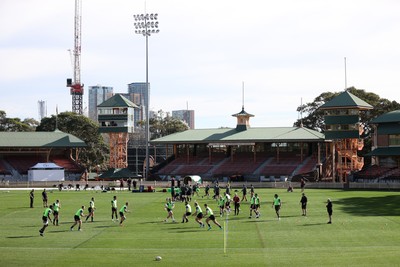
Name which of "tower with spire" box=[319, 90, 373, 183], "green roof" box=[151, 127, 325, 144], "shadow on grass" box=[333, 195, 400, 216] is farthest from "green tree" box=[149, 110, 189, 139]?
"shadow on grass" box=[333, 195, 400, 216]

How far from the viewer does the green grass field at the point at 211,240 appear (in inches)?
1102

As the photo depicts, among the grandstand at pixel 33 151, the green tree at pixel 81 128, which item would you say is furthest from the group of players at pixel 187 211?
the green tree at pixel 81 128

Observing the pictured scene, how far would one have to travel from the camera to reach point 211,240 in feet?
111

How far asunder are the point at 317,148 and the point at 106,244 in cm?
7135

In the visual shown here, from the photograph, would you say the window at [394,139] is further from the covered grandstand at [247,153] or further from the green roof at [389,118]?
the covered grandstand at [247,153]

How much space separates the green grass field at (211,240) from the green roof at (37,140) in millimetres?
54484

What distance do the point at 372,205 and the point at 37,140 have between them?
66.2 m

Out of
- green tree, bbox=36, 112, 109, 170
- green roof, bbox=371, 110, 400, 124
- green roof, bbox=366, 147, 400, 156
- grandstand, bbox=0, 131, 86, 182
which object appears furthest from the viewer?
green tree, bbox=36, 112, 109, 170

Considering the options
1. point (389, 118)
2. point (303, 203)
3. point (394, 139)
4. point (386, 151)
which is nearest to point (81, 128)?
point (389, 118)

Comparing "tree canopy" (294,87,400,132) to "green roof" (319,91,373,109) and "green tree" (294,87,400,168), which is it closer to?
"green tree" (294,87,400,168)

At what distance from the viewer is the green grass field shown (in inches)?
1102

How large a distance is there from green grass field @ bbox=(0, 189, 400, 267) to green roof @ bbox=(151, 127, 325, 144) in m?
46.5

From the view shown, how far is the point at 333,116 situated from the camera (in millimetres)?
91812

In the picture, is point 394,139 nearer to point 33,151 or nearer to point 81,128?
point 33,151
